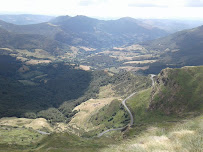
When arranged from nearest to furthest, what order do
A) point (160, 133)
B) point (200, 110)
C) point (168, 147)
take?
point (168, 147), point (160, 133), point (200, 110)

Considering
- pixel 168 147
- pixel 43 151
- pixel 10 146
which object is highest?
pixel 168 147

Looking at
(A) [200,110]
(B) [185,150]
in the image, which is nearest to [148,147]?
(B) [185,150]

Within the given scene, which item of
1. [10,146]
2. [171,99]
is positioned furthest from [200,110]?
[10,146]

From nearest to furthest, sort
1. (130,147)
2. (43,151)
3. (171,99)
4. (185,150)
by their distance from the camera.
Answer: (185,150) < (130,147) < (43,151) < (171,99)

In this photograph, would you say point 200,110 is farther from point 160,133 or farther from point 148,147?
point 148,147

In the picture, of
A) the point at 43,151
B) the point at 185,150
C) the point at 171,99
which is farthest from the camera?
the point at 171,99

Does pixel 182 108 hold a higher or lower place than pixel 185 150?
lower

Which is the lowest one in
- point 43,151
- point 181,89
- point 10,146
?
point 10,146

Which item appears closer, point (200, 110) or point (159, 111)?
point (200, 110)

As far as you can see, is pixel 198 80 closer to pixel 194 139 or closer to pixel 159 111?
pixel 159 111
